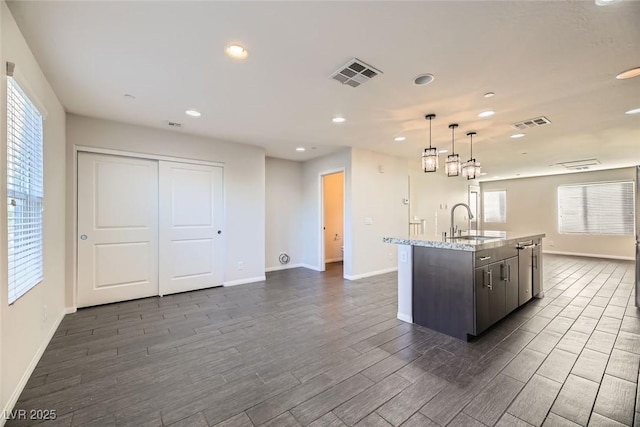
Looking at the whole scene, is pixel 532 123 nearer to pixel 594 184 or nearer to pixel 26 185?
pixel 26 185

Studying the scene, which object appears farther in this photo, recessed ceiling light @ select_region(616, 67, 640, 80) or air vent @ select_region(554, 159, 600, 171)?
air vent @ select_region(554, 159, 600, 171)

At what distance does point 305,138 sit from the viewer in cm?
469

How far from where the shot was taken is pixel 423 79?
262cm

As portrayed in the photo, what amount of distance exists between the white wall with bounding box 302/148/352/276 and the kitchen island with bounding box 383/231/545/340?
2.19 m

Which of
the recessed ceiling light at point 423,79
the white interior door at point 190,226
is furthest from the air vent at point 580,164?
the white interior door at point 190,226

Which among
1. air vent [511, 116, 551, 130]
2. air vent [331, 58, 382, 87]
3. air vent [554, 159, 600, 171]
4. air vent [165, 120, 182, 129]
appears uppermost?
air vent [165, 120, 182, 129]

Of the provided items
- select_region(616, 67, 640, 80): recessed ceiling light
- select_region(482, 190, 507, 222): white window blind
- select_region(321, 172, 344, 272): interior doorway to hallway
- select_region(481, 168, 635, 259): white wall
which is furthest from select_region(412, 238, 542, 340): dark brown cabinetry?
select_region(482, 190, 507, 222): white window blind

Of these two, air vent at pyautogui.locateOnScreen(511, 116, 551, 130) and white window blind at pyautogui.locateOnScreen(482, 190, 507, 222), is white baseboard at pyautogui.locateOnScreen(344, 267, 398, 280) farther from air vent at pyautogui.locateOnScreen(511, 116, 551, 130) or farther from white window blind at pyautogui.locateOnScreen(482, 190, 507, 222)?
white window blind at pyautogui.locateOnScreen(482, 190, 507, 222)

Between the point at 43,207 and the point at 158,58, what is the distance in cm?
180

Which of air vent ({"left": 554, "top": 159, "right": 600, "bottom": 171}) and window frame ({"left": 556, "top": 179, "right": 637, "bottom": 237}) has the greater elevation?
air vent ({"left": 554, "top": 159, "right": 600, "bottom": 171})

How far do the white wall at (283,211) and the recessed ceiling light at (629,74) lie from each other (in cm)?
523

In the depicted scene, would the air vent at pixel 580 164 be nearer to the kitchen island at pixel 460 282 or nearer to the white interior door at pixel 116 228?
the kitchen island at pixel 460 282

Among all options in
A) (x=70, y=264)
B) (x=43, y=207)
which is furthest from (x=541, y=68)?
(x=70, y=264)

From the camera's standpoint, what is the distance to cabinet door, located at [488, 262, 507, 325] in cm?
288
